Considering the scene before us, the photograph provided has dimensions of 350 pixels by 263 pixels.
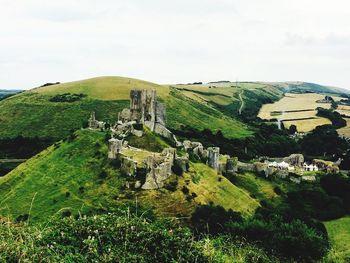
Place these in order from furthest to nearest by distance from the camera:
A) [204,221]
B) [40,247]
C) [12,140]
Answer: [12,140], [204,221], [40,247]

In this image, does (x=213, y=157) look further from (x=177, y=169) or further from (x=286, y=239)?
(x=286, y=239)

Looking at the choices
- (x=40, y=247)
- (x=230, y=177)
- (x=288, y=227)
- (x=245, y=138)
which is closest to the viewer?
(x=40, y=247)

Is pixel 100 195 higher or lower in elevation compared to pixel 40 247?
lower

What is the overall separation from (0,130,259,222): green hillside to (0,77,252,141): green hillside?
2492 inches

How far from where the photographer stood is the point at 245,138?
160m

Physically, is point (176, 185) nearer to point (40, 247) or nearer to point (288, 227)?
point (288, 227)

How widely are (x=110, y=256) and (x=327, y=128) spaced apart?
19470cm

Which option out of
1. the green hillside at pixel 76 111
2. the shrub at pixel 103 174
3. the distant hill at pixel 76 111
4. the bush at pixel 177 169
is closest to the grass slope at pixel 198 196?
the bush at pixel 177 169

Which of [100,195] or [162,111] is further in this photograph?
[162,111]

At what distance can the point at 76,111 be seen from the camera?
530 feet

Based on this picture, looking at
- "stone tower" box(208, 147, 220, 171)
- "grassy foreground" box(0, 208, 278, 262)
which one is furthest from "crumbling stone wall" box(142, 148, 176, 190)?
"grassy foreground" box(0, 208, 278, 262)

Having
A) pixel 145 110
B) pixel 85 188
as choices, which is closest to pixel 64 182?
pixel 85 188

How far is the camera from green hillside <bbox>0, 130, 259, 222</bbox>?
61.0 m

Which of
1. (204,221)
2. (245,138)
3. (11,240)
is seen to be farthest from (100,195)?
(245,138)
